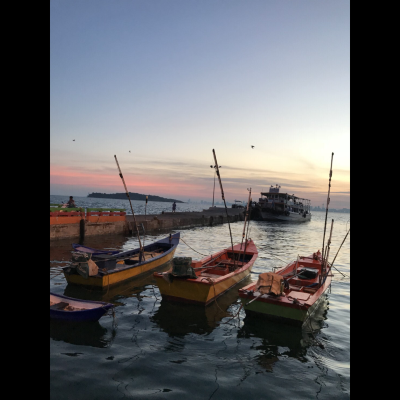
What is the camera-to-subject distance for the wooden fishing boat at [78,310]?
27.9 ft

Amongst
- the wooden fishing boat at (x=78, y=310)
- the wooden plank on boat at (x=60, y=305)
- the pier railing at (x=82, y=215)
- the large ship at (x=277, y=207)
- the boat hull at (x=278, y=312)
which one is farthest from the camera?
the large ship at (x=277, y=207)

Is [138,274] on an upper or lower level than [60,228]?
lower

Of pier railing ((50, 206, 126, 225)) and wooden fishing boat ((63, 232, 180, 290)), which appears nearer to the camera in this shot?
wooden fishing boat ((63, 232, 180, 290))

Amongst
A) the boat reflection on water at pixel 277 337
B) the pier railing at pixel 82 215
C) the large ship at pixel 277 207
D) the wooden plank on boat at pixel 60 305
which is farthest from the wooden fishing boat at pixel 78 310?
the large ship at pixel 277 207

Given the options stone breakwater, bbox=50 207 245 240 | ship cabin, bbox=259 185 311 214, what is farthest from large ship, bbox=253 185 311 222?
stone breakwater, bbox=50 207 245 240

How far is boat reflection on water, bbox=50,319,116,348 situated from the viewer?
8094 mm

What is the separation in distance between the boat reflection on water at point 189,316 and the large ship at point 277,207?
5239 centimetres

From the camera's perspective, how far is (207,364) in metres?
7.38

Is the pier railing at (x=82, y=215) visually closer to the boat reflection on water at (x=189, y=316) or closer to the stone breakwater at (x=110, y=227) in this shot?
the stone breakwater at (x=110, y=227)

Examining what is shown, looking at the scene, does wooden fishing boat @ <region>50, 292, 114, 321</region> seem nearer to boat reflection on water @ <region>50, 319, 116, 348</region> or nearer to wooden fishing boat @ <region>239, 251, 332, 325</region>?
boat reflection on water @ <region>50, 319, 116, 348</region>

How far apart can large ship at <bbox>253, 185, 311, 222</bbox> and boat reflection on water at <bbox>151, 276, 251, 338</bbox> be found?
172 ft
